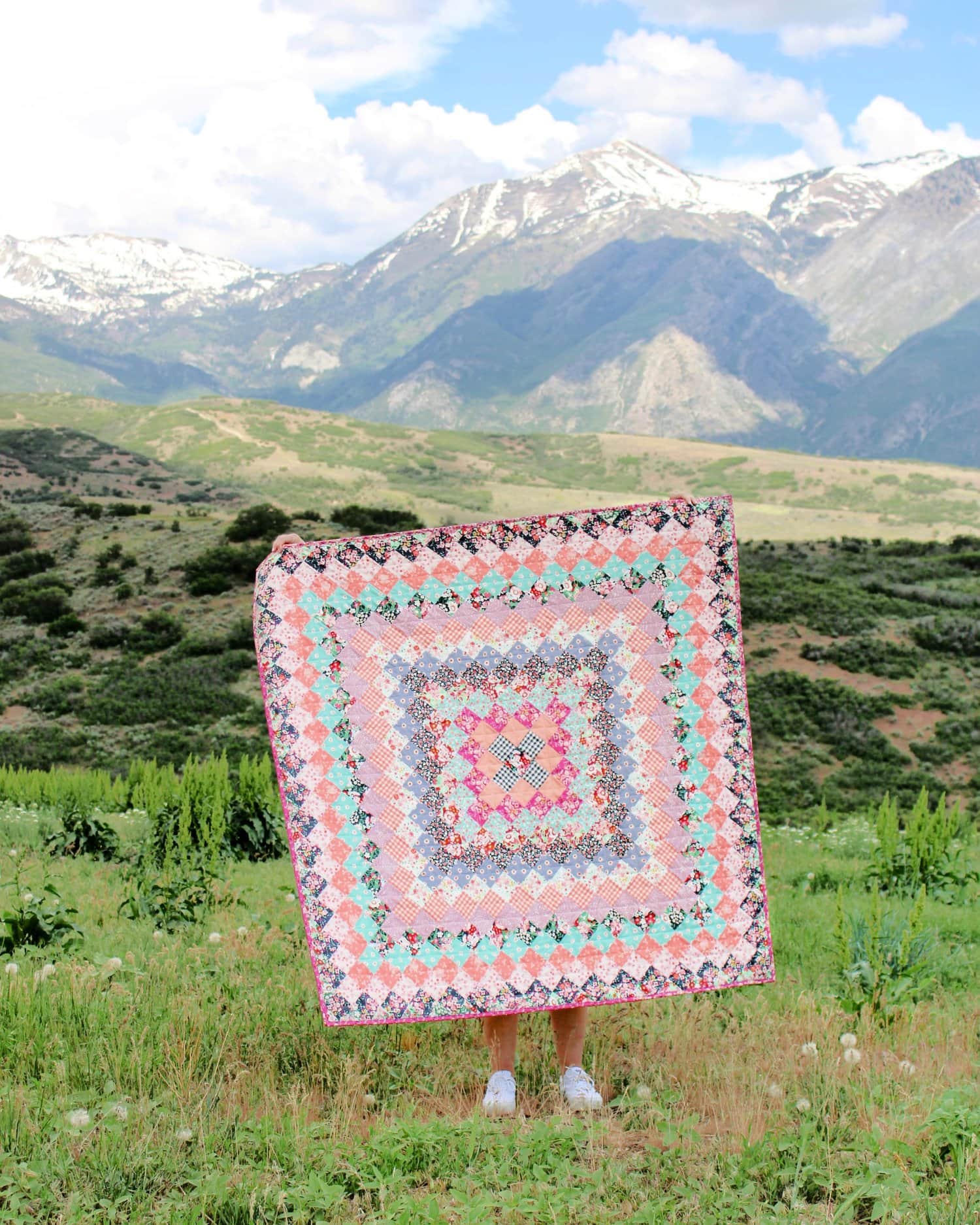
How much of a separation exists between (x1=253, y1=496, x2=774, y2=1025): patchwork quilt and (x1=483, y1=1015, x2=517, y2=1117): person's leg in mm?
347

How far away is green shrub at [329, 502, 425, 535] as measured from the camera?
34.8 m

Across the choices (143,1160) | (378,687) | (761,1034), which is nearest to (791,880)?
(761,1034)

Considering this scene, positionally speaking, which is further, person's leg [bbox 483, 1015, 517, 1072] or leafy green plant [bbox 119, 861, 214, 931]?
leafy green plant [bbox 119, 861, 214, 931]

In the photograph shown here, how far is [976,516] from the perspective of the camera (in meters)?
118

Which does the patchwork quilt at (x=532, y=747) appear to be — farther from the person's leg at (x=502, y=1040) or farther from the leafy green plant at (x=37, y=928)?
the leafy green plant at (x=37, y=928)

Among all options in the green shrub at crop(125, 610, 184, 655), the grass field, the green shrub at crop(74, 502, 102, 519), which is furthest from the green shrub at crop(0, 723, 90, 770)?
the grass field

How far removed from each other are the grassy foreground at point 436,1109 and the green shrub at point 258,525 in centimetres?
2752

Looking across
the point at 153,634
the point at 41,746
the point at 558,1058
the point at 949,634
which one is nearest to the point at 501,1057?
the point at 558,1058

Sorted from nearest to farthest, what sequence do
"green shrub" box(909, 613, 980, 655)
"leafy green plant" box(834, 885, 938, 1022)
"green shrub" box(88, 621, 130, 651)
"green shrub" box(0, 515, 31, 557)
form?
"leafy green plant" box(834, 885, 938, 1022)
"green shrub" box(909, 613, 980, 655)
"green shrub" box(88, 621, 130, 651)
"green shrub" box(0, 515, 31, 557)

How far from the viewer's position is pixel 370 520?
124ft

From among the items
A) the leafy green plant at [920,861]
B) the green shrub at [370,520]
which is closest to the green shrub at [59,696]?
the green shrub at [370,520]

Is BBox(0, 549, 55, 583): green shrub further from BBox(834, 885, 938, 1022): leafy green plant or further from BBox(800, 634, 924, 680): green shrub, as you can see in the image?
BBox(834, 885, 938, 1022): leafy green plant

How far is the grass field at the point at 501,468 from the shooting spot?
10419 centimetres

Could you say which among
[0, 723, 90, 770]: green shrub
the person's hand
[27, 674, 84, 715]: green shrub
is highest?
the person's hand
